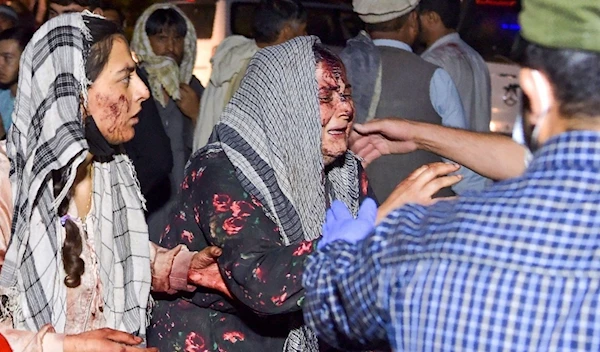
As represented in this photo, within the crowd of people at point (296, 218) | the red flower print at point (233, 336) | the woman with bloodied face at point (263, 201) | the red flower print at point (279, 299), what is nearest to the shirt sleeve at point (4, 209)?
the crowd of people at point (296, 218)

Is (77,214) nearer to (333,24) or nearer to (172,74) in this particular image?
(172,74)

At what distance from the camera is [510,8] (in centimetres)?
1212

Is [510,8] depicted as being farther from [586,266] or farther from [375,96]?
[586,266]

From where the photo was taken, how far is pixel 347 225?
80.7 inches

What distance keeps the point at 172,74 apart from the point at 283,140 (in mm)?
3572

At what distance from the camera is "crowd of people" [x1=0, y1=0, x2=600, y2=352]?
67.9 inches

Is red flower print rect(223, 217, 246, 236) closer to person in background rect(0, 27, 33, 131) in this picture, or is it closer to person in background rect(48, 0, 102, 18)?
person in background rect(48, 0, 102, 18)

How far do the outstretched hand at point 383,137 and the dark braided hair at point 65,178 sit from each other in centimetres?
99

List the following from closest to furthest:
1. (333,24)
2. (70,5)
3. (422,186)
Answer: (422,186)
(70,5)
(333,24)


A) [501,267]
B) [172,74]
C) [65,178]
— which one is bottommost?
[172,74]

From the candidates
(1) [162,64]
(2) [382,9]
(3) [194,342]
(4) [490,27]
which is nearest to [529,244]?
→ (3) [194,342]

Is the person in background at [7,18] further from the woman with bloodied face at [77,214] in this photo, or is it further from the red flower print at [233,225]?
the red flower print at [233,225]

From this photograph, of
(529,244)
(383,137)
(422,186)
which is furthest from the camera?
(383,137)

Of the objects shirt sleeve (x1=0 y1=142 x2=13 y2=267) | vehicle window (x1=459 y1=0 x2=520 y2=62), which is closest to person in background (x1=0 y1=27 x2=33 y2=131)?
shirt sleeve (x1=0 y1=142 x2=13 y2=267)
